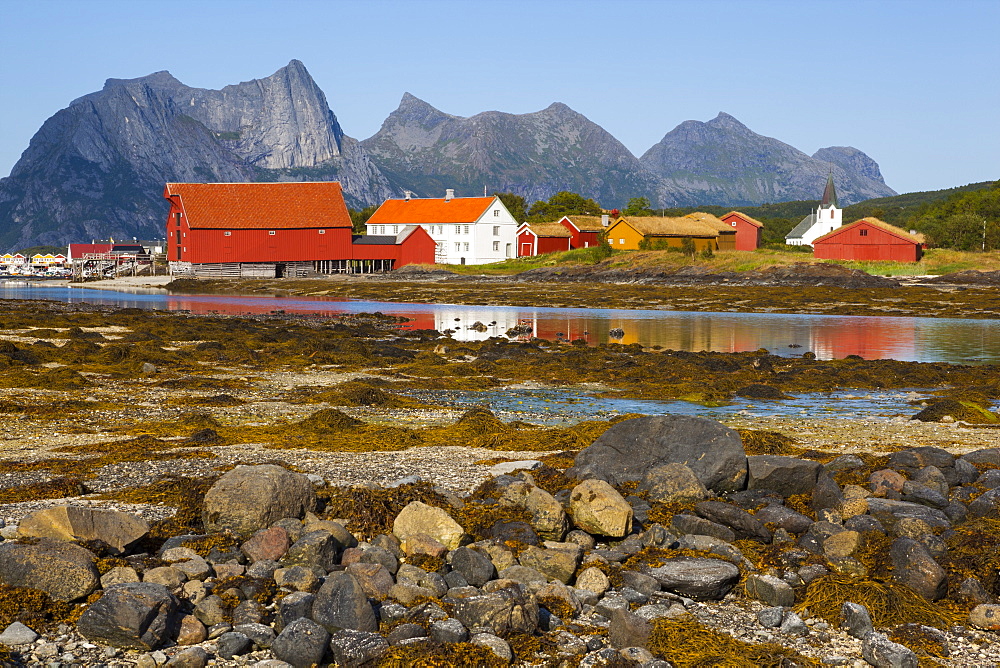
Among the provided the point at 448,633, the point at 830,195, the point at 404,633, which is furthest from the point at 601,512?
the point at 830,195

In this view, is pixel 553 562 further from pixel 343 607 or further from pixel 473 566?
pixel 343 607

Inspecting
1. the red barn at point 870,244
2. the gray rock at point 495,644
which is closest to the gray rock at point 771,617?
the gray rock at point 495,644

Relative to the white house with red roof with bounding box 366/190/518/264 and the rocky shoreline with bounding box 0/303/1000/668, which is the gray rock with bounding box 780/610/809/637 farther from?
the white house with red roof with bounding box 366/190/518/264

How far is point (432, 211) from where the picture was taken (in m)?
107

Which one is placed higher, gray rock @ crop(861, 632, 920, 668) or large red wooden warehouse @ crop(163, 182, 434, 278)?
large red wooden warehouse @ crop(163, 182, 434, 278)

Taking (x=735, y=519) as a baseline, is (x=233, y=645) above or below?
below

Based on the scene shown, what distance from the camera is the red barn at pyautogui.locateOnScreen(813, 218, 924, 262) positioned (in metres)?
82.6

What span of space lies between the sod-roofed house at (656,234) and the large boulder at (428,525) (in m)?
88.2

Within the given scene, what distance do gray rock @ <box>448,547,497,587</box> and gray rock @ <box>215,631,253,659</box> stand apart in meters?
2.12

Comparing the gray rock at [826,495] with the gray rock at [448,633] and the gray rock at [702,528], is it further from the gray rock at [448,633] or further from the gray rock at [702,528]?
the gray rock at [448,633]

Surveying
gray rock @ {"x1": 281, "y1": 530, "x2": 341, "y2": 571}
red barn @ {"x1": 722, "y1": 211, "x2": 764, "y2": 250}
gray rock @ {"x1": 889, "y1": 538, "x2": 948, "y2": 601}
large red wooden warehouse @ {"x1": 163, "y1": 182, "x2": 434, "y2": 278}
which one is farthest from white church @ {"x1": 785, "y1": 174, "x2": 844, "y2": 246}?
gray rock @ {"x1": 281, "y1": 530, "x2": 341, "y2": 571}

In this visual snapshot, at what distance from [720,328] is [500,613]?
37.6 metres

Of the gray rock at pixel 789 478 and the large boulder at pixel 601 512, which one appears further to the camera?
the gray rock at pixel 789 478

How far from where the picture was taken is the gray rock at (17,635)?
7.32m
